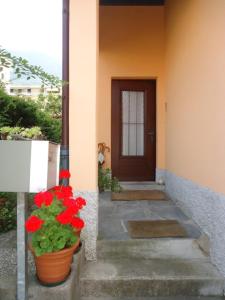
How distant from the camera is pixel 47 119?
635 centimetres

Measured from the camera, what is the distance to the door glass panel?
5941 mm

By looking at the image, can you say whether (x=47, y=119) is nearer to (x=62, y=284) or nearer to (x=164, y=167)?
(x=164, y=167)

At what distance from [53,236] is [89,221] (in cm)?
82

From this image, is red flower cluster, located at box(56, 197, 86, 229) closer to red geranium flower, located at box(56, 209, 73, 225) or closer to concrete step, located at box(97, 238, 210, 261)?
red geranium flower, located at box(56, 209, 73, 225)

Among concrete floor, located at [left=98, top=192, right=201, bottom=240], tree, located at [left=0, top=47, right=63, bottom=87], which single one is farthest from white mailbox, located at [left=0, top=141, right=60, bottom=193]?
concrete floor, located at [left=98, top=192, right=201, bottom=240]

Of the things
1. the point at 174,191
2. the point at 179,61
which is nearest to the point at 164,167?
the point at 174,191

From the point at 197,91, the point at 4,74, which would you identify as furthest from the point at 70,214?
the point at 197,91

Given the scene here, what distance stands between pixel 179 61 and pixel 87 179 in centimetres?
275

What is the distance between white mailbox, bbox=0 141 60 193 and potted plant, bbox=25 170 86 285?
11cm

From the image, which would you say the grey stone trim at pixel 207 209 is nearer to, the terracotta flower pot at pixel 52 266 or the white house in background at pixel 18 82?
the terracotta flower pot at pixel 52 266

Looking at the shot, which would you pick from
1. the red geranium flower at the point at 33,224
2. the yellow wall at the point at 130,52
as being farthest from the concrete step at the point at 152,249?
the yellow wall at the point at 130,52

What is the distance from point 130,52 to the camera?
18.9 ft

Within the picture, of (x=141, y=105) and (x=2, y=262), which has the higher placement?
(x=141, y=105)

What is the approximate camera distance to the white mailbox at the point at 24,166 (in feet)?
6.78
